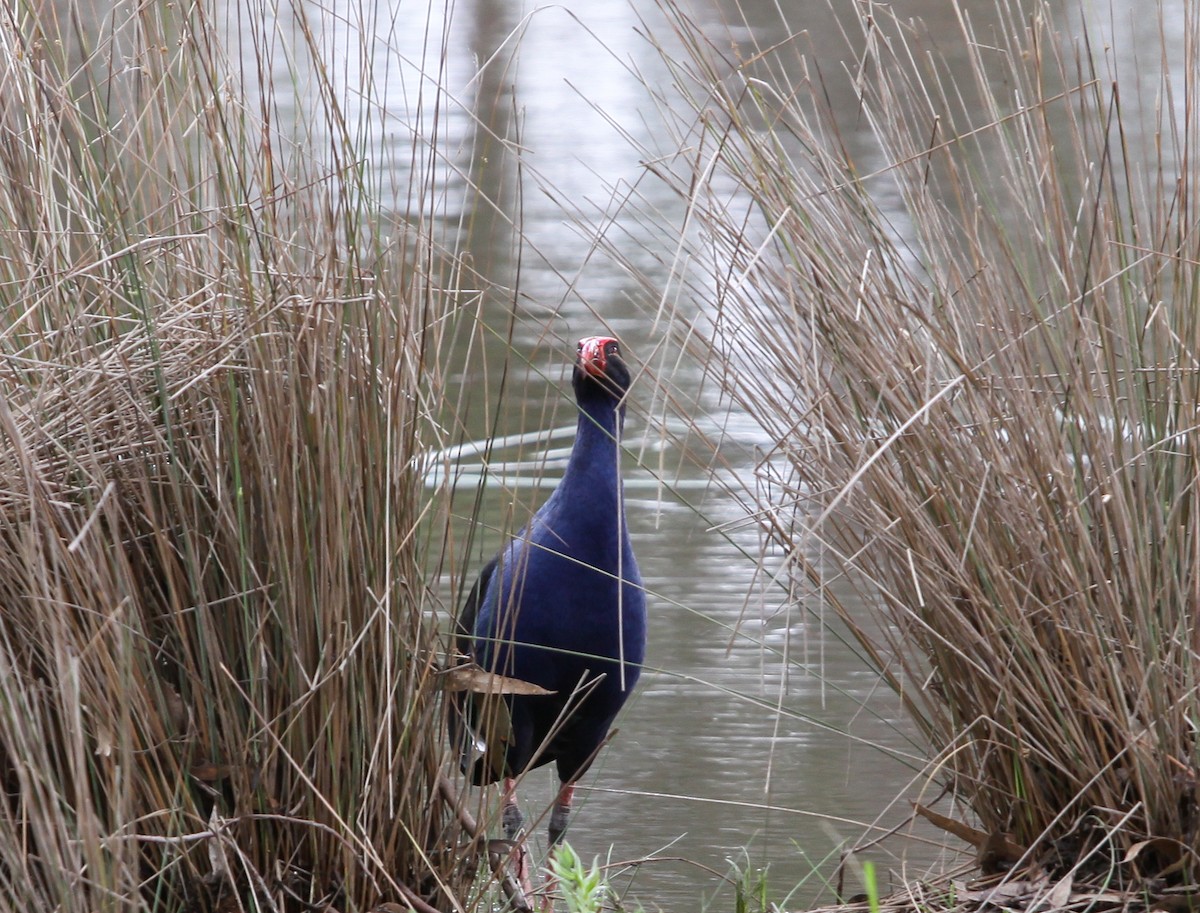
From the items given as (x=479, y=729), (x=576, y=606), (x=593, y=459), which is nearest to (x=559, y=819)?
(x=576, y=606)

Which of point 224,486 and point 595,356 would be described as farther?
point 595,356

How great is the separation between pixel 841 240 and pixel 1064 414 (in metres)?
0.40

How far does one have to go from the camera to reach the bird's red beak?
9.32 feet

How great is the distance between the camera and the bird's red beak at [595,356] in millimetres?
2840

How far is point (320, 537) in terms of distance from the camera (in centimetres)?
197

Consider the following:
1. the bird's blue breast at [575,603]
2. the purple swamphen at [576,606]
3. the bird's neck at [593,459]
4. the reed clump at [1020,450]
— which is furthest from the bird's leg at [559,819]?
the reed clump at [1020,450]

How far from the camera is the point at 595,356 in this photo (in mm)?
2869

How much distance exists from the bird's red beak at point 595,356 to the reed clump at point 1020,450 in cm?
58

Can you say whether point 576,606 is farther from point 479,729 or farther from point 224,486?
point 224,486

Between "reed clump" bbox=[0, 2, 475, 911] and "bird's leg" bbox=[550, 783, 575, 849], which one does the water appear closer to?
"bird's leg" bbox=[550, 783, 575, 849]

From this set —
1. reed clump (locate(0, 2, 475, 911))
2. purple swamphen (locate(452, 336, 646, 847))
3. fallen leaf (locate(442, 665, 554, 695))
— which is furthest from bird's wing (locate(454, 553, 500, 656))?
reed clump (locate(0, 2, 475, 911))

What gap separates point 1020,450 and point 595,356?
38.9 inches

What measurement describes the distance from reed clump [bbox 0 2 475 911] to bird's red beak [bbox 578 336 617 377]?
0.76 m

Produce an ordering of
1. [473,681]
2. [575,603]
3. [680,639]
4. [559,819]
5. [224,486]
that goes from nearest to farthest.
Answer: [224,486] → [473,681] → [575,603] → [559,819] → [680,639]
